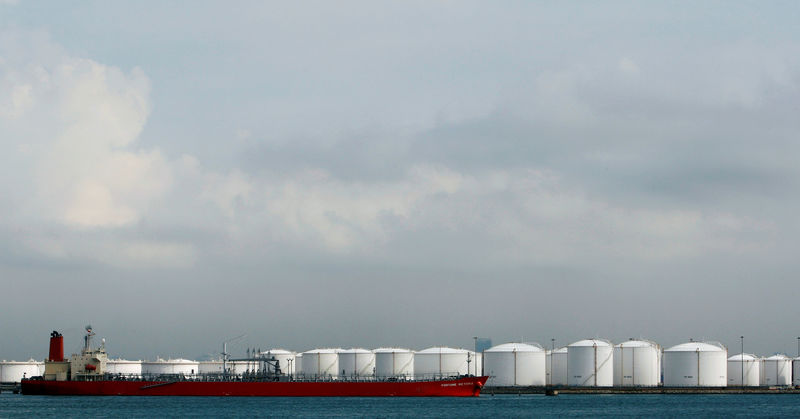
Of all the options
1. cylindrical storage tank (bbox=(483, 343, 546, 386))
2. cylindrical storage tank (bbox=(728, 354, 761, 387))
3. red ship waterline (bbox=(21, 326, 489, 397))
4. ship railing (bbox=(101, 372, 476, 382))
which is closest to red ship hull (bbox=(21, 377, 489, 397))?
red ship waterline (bbox=(21, 326, 489, 397))

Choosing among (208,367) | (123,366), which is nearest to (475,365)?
(208,367)

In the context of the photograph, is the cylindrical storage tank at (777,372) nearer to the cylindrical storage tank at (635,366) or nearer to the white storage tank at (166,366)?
the cylindrical storage tank at (635,366)

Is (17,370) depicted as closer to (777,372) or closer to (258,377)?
(258,377)

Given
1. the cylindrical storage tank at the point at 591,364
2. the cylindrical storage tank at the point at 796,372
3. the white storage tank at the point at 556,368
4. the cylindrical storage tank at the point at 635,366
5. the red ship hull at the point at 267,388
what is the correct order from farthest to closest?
the cylindrical storage tank at the point at 796,372 → the white storage tank at the point at 556,368 → the cylindrical storage tank at the point at 635,366 → the cylindrical storage tank at the point at 591,364 → the red ship hull at the point at 267,388

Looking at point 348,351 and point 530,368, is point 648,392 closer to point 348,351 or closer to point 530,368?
point 530,368

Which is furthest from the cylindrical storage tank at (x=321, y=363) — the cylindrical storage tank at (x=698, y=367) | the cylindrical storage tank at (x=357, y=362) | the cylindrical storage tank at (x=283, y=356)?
the cylindrical storage tank at (x=698, y=367)

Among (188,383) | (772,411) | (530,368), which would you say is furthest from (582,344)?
(188,383)
